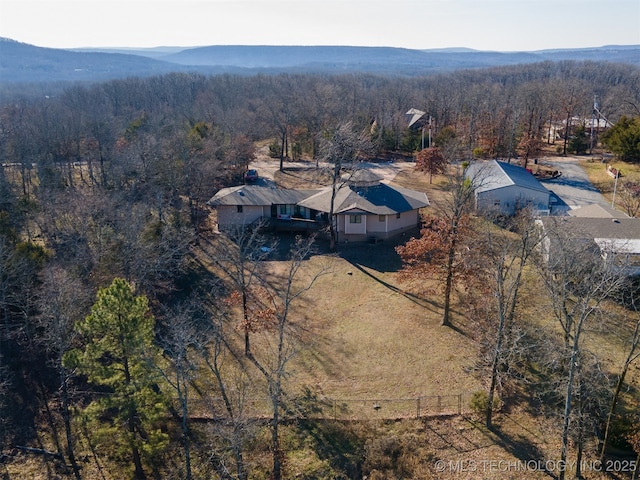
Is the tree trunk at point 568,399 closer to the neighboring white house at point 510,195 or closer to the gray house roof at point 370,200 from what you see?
the gray house roof at point 370,200

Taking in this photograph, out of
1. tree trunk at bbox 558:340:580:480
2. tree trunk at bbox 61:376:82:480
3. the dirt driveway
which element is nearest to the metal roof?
the dirt driveway

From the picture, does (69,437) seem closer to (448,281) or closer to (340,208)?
(448,281)

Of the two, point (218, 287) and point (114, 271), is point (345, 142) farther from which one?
point (114, 271)

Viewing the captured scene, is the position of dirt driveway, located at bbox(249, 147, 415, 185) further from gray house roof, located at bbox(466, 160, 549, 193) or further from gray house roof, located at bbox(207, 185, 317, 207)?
gray house roof, located at bbox(207, 185, 317, 207)

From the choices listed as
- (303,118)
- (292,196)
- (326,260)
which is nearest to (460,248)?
(326,260)

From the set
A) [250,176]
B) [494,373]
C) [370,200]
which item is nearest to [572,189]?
[370,200]

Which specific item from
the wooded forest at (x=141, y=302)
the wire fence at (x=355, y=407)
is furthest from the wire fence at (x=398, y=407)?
the wooded forest at (x=141, y=302)

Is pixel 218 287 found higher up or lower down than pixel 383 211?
lower down
